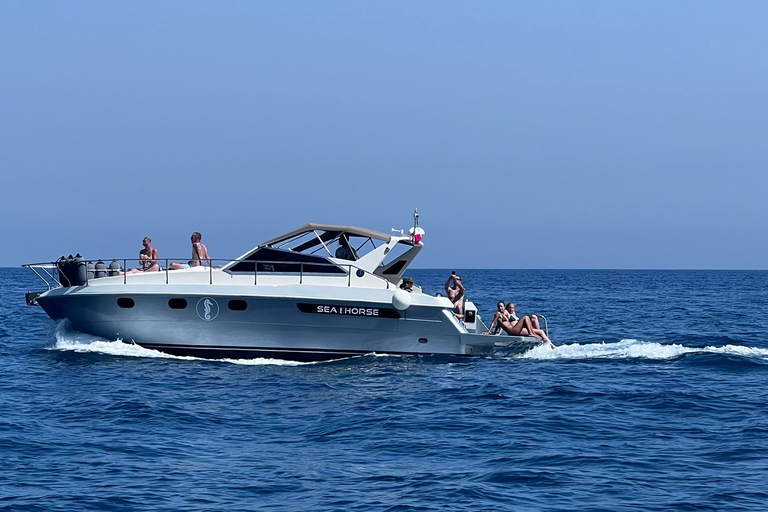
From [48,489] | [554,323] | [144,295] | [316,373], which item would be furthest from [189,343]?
[554,323]

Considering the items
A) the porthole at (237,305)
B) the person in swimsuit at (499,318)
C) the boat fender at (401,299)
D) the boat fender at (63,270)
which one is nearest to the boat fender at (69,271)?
the boat fender at (63,270)

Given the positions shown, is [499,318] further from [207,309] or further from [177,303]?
→ [177,303]

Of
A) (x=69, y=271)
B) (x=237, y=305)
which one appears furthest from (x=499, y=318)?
(x=69, y=271)

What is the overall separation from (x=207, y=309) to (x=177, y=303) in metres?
0.57

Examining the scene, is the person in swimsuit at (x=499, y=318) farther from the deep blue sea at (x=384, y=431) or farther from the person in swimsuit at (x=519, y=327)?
the deep blue sea at (x=384, y=431)

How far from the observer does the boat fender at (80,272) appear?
1627 centimetres

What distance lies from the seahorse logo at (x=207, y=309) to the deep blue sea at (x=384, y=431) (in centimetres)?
87

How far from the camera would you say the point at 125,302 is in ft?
52.9

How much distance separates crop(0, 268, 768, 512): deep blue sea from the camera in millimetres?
8352

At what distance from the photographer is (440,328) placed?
16516 millimetres

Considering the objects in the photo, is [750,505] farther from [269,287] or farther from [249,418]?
[269,287]

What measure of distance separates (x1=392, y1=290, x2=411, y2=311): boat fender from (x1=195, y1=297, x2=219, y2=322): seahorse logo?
3.29 meters

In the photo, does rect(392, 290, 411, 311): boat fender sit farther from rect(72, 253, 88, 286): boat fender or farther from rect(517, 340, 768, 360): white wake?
rect(72, 253, 88, 286): boat fender

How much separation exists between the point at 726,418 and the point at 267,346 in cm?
814
